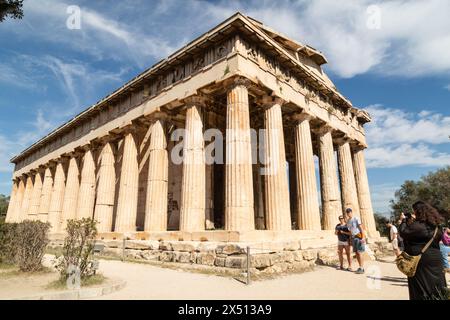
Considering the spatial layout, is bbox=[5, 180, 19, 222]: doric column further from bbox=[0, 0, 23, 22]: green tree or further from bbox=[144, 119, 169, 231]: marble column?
bbox=[0, 0, 23, 22]: green tree

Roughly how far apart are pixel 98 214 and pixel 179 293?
14419mm

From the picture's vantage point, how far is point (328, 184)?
56.6 feet

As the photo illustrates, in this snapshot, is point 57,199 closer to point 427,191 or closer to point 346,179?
point 346,179

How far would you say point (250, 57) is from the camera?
13281 mm

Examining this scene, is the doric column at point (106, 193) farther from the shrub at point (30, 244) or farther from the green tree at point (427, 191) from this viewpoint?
the green tree at point (427, 191)

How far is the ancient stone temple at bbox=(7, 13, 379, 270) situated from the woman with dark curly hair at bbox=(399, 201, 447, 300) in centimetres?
636

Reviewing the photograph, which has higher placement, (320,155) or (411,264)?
(320,155)

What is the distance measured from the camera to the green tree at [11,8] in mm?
7000

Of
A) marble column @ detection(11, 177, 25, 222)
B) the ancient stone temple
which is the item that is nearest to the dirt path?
the ancient stone temple

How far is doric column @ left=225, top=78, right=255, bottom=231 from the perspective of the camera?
37.2 feet

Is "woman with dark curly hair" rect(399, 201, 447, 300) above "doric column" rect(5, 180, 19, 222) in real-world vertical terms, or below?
below

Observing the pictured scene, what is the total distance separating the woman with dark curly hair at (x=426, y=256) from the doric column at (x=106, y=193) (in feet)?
57.5

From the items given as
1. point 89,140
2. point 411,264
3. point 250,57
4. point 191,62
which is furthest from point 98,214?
point 411,264
